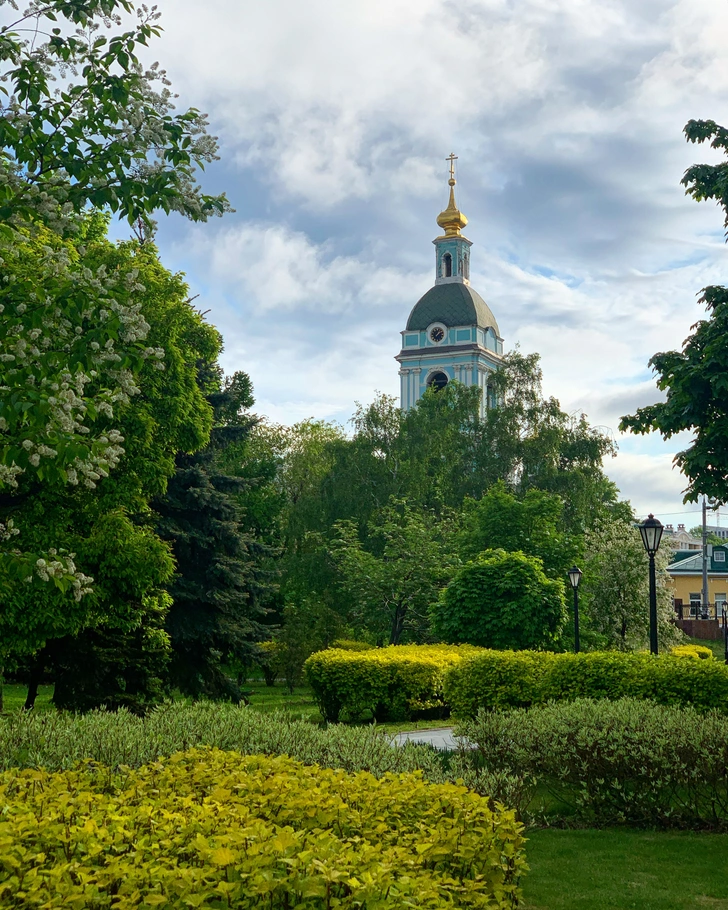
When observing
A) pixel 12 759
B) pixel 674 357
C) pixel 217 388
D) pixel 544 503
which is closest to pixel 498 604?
pixel 544 503

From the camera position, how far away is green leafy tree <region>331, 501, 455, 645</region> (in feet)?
94.5

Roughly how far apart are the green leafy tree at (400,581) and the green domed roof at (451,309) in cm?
3108

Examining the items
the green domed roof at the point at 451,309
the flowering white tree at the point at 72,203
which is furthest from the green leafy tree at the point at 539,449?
the flowering white tree at the point at 72,203

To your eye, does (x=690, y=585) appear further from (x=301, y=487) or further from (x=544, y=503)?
(x=544, y=503)

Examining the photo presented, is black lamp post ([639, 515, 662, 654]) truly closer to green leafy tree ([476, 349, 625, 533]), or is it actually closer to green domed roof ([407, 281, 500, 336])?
green leafy tree ([476, 349, 625, 533])

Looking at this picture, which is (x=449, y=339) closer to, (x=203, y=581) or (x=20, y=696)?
(x=20, y=696)

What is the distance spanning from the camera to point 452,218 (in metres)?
66.1

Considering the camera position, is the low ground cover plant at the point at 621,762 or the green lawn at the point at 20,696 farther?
the green lawn at the point at 20,696

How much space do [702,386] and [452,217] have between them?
5679 cm

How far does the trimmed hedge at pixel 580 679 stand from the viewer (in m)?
12.0

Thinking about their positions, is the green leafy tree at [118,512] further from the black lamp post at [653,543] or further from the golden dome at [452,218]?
the golden dome at [452,218]

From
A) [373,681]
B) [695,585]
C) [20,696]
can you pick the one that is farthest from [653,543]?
[695,585]

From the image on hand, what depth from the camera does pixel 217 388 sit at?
24.8 metres

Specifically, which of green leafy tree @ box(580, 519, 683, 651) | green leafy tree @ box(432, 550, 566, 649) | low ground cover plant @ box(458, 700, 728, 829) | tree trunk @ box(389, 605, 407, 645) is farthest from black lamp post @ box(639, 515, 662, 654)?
green leafy tree @ box(580, 519, 683, 651)
